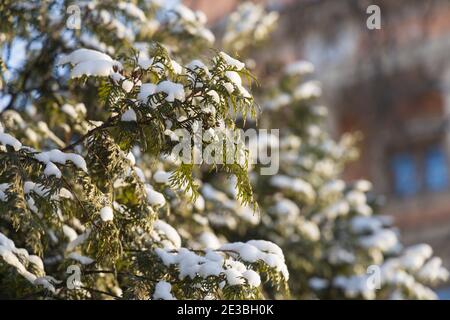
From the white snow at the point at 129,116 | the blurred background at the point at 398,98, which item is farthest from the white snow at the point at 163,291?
the blurred background at the point at 398,98

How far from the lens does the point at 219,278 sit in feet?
17.9

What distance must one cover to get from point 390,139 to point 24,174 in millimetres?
15917

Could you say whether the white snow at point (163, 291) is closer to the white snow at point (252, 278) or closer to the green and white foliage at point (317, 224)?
the white snow at point (252, 278)

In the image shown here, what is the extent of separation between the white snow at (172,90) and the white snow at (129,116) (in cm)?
19

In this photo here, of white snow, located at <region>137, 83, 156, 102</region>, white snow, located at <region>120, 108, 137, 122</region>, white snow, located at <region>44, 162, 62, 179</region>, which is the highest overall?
white snow, located at <region>137, 83, 156, 102</region>

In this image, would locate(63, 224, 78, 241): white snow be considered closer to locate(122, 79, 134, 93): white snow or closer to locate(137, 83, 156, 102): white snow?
locate(122, 79, 134, 93): white snow

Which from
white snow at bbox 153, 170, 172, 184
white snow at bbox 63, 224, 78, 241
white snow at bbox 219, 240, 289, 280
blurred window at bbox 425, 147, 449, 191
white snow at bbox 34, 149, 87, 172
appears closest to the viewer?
white snow at bbox 34, 149, 87, 172

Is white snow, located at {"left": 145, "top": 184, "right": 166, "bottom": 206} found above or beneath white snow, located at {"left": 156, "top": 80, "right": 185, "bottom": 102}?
beneath

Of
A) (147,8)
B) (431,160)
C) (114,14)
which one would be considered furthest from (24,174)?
(431,160)

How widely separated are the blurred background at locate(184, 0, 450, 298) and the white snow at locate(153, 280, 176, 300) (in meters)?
12.5

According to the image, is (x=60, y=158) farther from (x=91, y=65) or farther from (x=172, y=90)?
(x=172, y=90)

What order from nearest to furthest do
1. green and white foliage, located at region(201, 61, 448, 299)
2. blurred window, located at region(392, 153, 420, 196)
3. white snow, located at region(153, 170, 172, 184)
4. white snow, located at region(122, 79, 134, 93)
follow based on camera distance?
white snow, located at region(122, 79, 134, 93) → white snow, located at region(153, 170, 172, 184) → green and white foliage, located at region(201, 61, 448, 299) → blurred window, located at region(392, 153, 420, 196)

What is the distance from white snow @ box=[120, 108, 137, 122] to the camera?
17.4 feet

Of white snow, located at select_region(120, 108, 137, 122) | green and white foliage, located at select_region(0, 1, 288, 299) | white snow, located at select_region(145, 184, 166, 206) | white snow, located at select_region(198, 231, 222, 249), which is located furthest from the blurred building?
white snow, located at select_region(120, 108, 137, 122)
